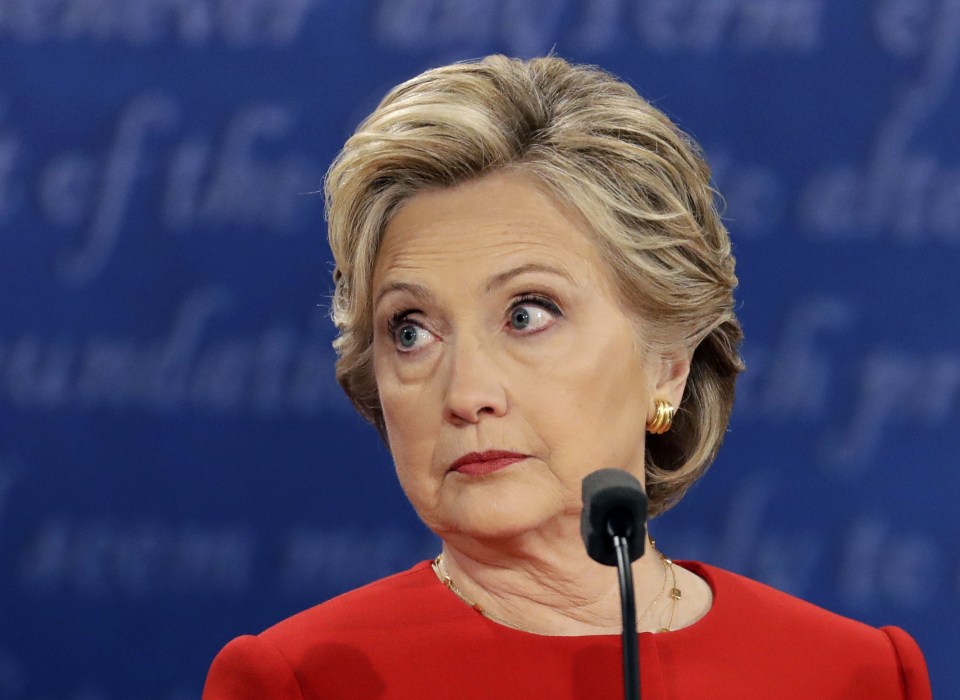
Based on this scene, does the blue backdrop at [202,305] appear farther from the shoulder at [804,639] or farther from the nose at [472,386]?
the nose at [472,386]

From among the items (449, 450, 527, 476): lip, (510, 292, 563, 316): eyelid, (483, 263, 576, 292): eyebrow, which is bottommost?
(449, 450, 527, 476): lip

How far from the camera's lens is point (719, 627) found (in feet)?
5.58

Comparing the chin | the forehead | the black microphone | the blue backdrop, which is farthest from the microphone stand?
the blue backdrop

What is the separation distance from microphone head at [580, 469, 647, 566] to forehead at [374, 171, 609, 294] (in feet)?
1.56

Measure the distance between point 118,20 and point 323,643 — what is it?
151 centimetres

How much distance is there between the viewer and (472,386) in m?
1.51

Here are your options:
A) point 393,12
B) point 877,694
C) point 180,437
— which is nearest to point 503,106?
point 877,694

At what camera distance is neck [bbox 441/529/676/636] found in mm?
1611

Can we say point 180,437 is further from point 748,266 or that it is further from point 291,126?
point 748,266

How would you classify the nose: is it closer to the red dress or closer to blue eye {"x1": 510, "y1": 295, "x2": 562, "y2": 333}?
blue eye {"x1": 510, "y1": 295, "x2": 562, "y2": 333}

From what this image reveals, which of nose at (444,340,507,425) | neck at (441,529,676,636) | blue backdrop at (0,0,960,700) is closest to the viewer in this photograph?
nose at (444,340,507,425)

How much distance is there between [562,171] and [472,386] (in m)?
0.27

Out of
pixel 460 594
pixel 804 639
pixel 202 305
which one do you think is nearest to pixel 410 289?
pixel 460 594

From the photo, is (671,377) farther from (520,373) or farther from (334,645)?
(334,645)
